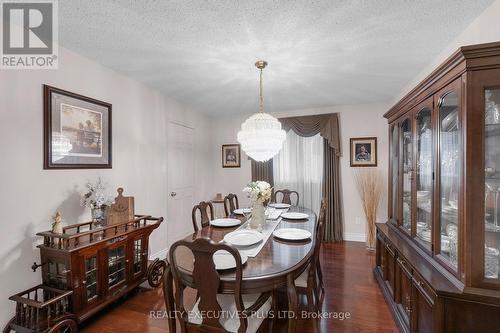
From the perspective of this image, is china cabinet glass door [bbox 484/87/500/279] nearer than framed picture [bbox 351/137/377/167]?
Yes

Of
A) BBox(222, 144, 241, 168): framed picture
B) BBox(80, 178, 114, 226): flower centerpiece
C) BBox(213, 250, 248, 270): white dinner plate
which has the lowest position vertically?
BBox(213, 250, 248, 270): white dinner plate

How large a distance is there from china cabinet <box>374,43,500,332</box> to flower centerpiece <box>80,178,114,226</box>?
2683mm

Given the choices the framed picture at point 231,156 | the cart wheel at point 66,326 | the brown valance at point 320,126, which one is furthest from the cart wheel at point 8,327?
the brown valance at point 320,126

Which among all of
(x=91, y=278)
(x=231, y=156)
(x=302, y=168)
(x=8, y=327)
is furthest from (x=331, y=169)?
(x=8, y=327)

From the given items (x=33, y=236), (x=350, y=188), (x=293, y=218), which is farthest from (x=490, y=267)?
(x=33, y=236)

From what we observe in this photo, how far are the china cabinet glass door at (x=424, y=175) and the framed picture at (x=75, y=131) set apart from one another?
122 inches

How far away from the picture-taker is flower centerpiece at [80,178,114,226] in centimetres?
221

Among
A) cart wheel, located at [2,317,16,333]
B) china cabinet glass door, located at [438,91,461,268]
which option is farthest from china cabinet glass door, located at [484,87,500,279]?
cart wheel, located at [2,317,16,333]

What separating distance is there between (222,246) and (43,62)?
7.51ft

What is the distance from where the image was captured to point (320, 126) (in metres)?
4.16

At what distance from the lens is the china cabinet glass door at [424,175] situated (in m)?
1.79

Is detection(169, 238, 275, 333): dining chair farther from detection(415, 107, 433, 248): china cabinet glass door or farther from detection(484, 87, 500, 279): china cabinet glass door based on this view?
detection(415, 107, 433, 248): china cabinet glass door

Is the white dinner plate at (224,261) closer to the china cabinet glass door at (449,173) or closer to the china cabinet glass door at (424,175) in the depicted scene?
the china cabinet glass door at (449,173)

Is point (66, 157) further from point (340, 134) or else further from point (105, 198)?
point (340, 134)
